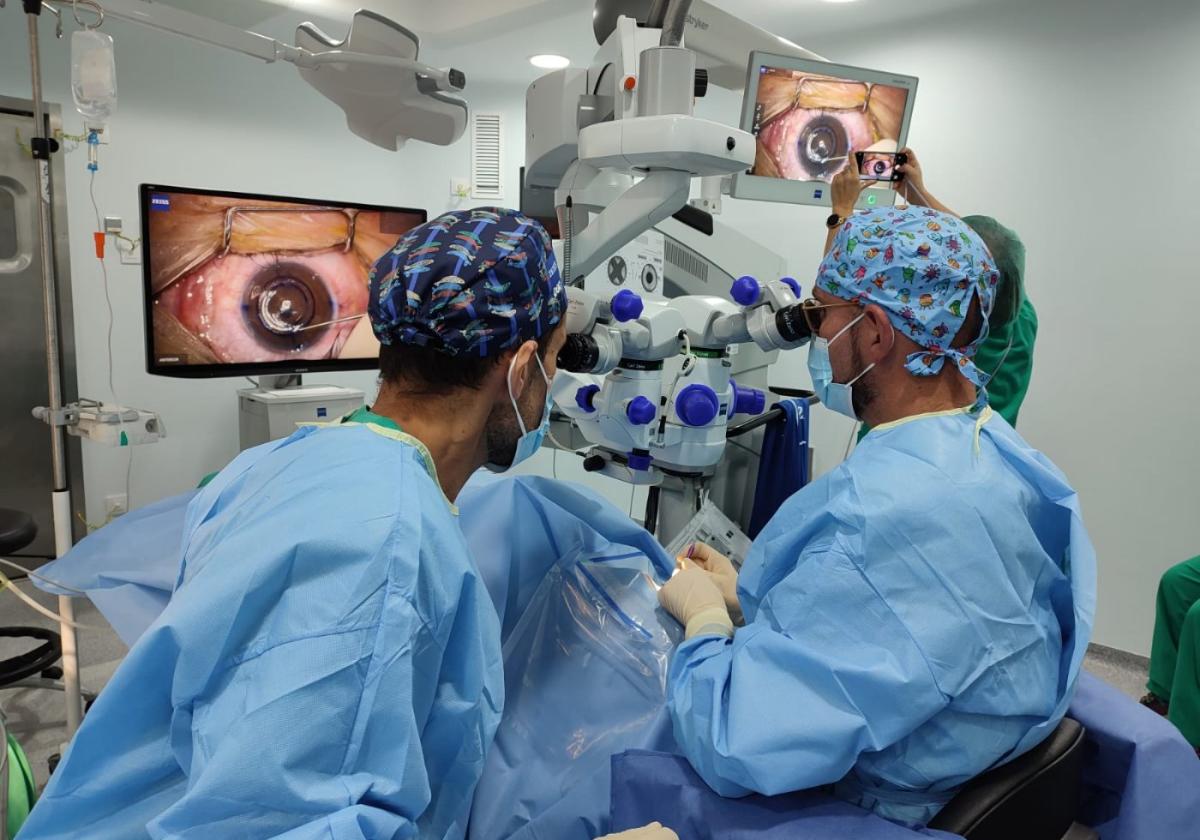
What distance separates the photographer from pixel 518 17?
334 centimetres

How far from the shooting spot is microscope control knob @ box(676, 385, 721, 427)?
1.28 meters

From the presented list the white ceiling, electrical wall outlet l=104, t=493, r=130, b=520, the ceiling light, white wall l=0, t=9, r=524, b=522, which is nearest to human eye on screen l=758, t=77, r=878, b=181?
the white ceiling

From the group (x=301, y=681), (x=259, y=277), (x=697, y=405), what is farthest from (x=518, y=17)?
(x=301, y=681)

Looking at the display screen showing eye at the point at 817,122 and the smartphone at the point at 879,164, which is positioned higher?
the display screen showing eye at the point at 817,122

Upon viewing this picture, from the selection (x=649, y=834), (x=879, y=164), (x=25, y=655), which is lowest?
(x=25, y=655)

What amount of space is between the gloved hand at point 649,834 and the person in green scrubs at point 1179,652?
1.83 m

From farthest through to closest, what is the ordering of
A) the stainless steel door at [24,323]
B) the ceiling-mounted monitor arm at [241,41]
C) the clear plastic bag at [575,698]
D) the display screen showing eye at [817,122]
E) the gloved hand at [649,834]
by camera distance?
1. the stainless steel door at [24,323]
2. the display screen showing eye at [817,122]
3. the ceiling-mounted monitor arm at [241,41]
4. the clear plastic bag at [575,698]
5. the gloved hand at [649,834]

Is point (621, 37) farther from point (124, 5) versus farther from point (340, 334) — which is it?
point (340, 334)

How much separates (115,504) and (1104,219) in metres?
4.30

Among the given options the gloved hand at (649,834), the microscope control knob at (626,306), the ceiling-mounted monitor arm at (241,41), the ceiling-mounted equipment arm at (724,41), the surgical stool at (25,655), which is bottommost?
the surgical stool at (25,655)

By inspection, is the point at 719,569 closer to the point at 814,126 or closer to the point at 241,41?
the point at 814,126

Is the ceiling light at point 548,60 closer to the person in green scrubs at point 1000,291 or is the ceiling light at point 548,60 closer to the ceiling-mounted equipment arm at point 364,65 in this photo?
the ceiling-mounted equipment arm at point 364,65

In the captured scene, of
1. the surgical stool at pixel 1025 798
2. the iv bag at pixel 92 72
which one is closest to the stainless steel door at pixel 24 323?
the iv bag at pixel 92 72

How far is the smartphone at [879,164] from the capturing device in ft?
5.47
